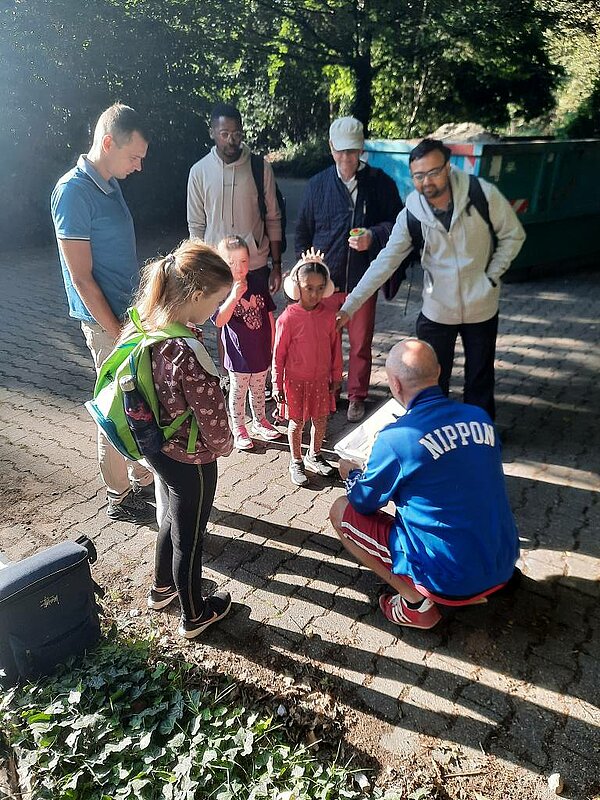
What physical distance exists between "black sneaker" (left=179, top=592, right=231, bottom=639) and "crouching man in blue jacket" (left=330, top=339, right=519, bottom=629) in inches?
31.2

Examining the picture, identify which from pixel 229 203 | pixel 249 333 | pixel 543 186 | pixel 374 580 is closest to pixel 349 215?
pixel 229 203

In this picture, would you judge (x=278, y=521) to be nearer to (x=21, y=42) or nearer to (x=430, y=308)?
(x=430, y=308)

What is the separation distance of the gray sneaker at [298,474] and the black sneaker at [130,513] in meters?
0.90

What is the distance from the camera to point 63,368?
572 cm

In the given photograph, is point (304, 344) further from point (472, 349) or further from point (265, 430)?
point (472, 349)

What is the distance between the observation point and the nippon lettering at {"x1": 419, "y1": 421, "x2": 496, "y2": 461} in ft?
7.66

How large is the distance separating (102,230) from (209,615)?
6.32ft

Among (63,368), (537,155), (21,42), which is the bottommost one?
(63,368)

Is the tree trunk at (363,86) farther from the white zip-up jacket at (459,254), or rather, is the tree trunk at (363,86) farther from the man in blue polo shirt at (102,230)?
the man in blue polo shirt at (102,230)

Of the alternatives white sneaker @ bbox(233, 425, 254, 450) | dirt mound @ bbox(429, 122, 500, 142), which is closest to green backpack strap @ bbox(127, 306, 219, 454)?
white sneaker @ bbox(233, 425, 254, 450)

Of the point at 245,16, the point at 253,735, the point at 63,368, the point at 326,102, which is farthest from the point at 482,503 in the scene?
the point at 326,102

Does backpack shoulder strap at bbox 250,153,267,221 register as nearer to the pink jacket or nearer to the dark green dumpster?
the pink jacket

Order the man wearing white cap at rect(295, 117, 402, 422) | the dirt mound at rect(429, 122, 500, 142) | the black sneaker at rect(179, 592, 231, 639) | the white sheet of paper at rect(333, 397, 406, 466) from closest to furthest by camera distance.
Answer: the black sneaker at rect(179, 592, 231, 639)
the white sheet of paper at rect(333, 397, 406, 466)
the man wearing white cap at rect(295, 117, 402, 422)
the dirt mound at rect(429, 122, 500, 142)

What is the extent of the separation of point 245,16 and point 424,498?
41.6 ft
